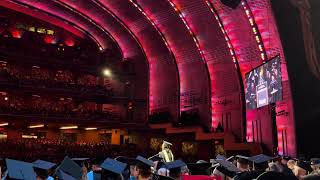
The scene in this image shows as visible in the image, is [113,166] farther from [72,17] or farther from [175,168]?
[72,17]

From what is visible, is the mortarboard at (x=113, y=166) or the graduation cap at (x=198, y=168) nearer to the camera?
the mortarboard at (x=113, y=166)

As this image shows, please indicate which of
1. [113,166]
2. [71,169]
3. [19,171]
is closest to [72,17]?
[71,169]

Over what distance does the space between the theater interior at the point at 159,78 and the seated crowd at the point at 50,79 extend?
0.36 feet

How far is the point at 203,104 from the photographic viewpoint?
30.4 m

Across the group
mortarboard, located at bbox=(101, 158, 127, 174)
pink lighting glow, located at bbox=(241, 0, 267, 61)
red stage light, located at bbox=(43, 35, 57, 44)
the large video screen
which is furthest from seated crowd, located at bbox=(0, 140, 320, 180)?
red stage light, located at bbox=(43, 35, 57, 44)

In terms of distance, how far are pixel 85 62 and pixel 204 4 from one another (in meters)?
16.2

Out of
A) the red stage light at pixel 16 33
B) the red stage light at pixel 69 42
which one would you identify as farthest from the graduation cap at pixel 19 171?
the red stage light at pixel 69 42

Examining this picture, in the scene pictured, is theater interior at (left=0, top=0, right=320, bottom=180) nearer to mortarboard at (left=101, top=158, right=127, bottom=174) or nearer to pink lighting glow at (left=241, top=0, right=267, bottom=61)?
pink lighting glow at (left=241, top=0, right=267, bottom=61)

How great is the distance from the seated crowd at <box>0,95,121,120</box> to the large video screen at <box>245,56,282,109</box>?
1758cm

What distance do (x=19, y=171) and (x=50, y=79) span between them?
30557 mm

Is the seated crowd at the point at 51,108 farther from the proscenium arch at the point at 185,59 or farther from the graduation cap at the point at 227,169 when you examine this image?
the graduation cap at the point at 227,169

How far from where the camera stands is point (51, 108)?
1287 inches

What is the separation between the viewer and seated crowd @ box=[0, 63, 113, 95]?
106 ft

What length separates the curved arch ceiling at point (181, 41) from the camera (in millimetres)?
25391
